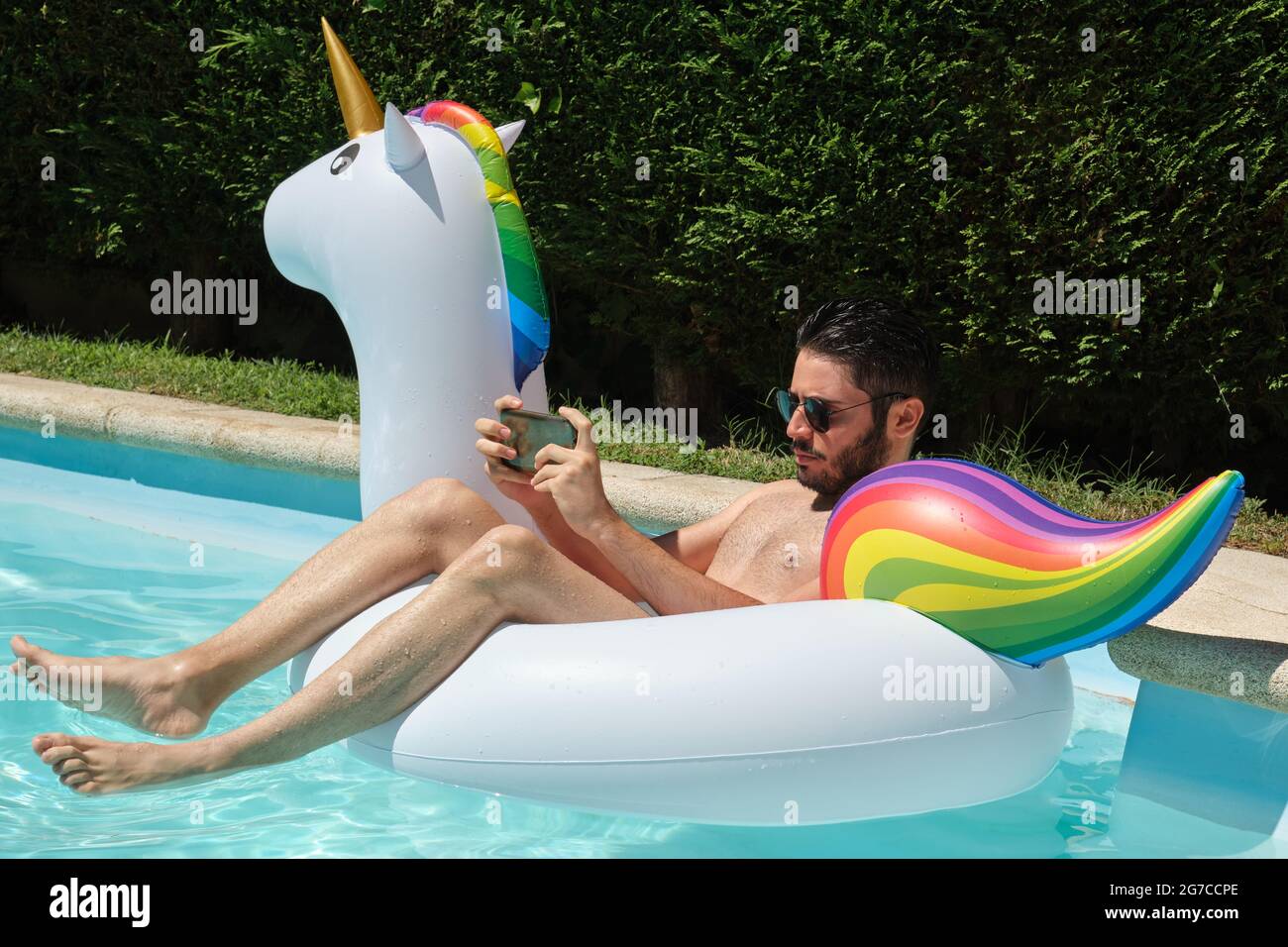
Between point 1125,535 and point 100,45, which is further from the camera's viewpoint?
point 100,45

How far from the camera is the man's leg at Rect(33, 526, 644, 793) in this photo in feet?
8.41

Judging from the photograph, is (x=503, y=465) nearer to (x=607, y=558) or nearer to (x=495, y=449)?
(x=495, y=449)

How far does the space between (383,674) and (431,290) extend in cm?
101

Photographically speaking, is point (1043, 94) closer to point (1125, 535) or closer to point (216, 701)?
point (1125, 535)

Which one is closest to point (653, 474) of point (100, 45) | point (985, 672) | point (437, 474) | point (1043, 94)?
point (437, 474)

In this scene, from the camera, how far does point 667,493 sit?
452cm

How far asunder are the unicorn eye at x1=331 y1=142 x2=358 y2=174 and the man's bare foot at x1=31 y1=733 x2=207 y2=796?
5.04 feet

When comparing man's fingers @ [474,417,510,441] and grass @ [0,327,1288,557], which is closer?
man's fingers @ [474,417,510,441]

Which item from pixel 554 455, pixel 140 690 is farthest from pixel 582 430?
pixel 140 690

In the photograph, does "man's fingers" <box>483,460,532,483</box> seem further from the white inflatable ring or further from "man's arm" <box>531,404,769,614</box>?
the white inflatable ring

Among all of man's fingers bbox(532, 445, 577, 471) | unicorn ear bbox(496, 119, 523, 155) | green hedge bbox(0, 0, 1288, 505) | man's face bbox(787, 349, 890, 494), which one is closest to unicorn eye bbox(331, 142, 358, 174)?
unicorn ear bbox(496, 119, 523, 155)

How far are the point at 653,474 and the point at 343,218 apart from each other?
1699mm
